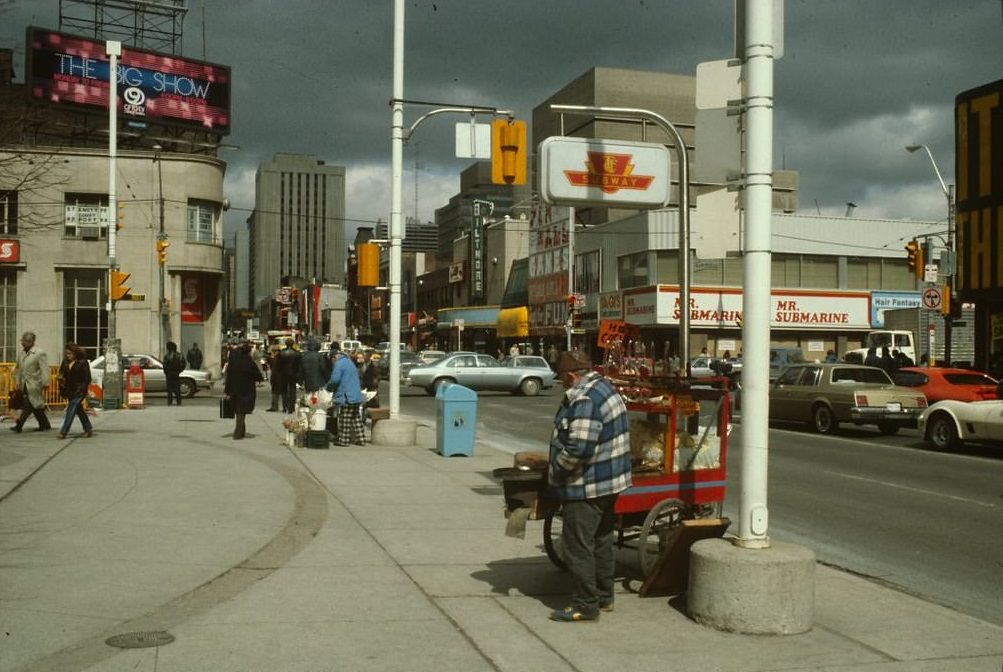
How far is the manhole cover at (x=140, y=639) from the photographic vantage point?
222 inches

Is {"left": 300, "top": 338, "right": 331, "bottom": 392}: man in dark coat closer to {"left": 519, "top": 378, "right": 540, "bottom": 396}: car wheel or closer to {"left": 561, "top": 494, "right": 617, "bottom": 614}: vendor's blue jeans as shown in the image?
{"left": 519, "top": 378, "right": 540, "bottom": 396}: car wheel

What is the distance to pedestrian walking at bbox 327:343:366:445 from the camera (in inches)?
682

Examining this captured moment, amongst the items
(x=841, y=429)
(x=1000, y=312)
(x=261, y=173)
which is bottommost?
(x=841, y=429)

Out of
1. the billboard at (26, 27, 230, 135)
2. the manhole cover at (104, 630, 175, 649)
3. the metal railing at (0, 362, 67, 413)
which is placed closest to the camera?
the manhole cover at (104, 630, 175, 649)

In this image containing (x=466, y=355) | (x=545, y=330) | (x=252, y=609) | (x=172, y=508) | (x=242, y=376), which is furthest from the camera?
(x=545, y=330)

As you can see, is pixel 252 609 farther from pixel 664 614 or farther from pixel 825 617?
pixel 825 617

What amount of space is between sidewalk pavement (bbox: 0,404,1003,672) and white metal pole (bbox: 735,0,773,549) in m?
0.86

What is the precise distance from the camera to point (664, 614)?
6.55 metres

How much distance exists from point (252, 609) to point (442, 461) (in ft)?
29.5

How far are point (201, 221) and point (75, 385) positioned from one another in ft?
99.3

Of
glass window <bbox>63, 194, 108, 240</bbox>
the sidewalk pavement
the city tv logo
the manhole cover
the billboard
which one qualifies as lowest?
the sidewalk pavement

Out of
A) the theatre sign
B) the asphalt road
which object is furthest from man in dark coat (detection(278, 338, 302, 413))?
the theatre sign

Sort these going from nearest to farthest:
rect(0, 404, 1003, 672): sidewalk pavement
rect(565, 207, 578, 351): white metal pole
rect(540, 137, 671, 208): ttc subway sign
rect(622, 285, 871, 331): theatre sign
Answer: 1. rect(0, 404, 1003, 672): sidewalk pavement
2. rect(540, 137, 671, 208): ttc subway sign
3. rect(622, 285, 871, 331): theatre sign
4. rect(565, 207, 578, 351): white metal pole

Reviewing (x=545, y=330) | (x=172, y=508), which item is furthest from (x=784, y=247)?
(x=172, y=508)
